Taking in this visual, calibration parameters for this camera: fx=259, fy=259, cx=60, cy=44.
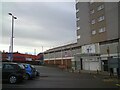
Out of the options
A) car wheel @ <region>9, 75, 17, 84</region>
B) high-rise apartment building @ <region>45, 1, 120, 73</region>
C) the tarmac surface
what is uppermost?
high-rise apartment building @ <region>45, 1, 120, 73</region>

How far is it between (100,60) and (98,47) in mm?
2801

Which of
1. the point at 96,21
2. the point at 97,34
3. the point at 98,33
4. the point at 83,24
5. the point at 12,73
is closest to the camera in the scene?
the point at 12,73

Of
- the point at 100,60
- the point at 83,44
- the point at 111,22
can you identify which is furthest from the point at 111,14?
the point at 83,44

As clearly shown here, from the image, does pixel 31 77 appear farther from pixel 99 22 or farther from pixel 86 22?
pixel 86 22

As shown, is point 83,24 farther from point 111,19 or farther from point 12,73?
point 12,73

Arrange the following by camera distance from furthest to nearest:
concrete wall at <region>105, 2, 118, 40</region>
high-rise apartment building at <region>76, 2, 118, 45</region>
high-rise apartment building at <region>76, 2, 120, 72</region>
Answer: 1. high-rise apartment building at <region>76, 2, 118, 45</region>
2. high-rise apartment building at <region>76, 2, 120, 72</region>
3. concrete wall at <region>105, 2, 118, 40</region>

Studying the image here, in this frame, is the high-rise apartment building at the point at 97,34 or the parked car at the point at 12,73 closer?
the parked car at the point at 12,73

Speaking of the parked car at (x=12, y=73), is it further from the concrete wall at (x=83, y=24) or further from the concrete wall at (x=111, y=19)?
the concrete wall at (x=83, y=24)

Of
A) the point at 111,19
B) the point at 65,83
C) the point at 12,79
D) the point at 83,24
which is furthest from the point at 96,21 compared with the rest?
the point at 12,79

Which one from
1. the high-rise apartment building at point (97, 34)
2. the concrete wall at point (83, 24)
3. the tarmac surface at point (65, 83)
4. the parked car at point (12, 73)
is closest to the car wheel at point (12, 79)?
the parked car at point (12, 73)

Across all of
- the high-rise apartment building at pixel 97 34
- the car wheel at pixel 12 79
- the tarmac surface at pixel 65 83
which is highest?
the high-rise apartment building at pixel 97 34

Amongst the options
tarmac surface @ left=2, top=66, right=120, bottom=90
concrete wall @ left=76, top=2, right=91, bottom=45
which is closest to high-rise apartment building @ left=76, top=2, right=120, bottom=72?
concrete wall @ left=76, top=2, right=91, bottom=45

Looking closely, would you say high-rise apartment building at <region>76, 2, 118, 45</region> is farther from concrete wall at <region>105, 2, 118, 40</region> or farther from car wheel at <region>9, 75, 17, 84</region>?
car wheel at <region>9, 75, 17, 84</region>

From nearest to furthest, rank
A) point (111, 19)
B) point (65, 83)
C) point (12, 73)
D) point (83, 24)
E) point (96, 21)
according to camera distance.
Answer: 1. point (12, 73)
2. point (65, 83)
3. point (111, 19)
4. point (96, 21)
5. point (83, 24)
